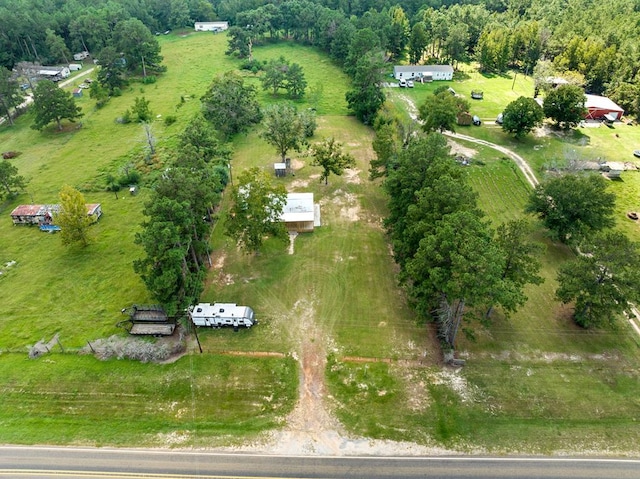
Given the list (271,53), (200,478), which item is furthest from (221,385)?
(271,53)

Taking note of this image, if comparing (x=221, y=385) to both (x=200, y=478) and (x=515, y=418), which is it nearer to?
(x=200, y=478)

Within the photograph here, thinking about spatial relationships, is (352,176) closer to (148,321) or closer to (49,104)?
(148,321)

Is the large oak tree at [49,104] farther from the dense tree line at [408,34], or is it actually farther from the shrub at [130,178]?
the dense tree line at [408,34]

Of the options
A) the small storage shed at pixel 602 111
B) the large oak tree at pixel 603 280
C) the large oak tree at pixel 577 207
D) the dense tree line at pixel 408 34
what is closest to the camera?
the large oak tree at pixel 603 280

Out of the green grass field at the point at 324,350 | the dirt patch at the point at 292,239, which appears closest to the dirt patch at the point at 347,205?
the green grass field at the point at 324,350

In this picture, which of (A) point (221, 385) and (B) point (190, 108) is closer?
(A) point (221, 385)
